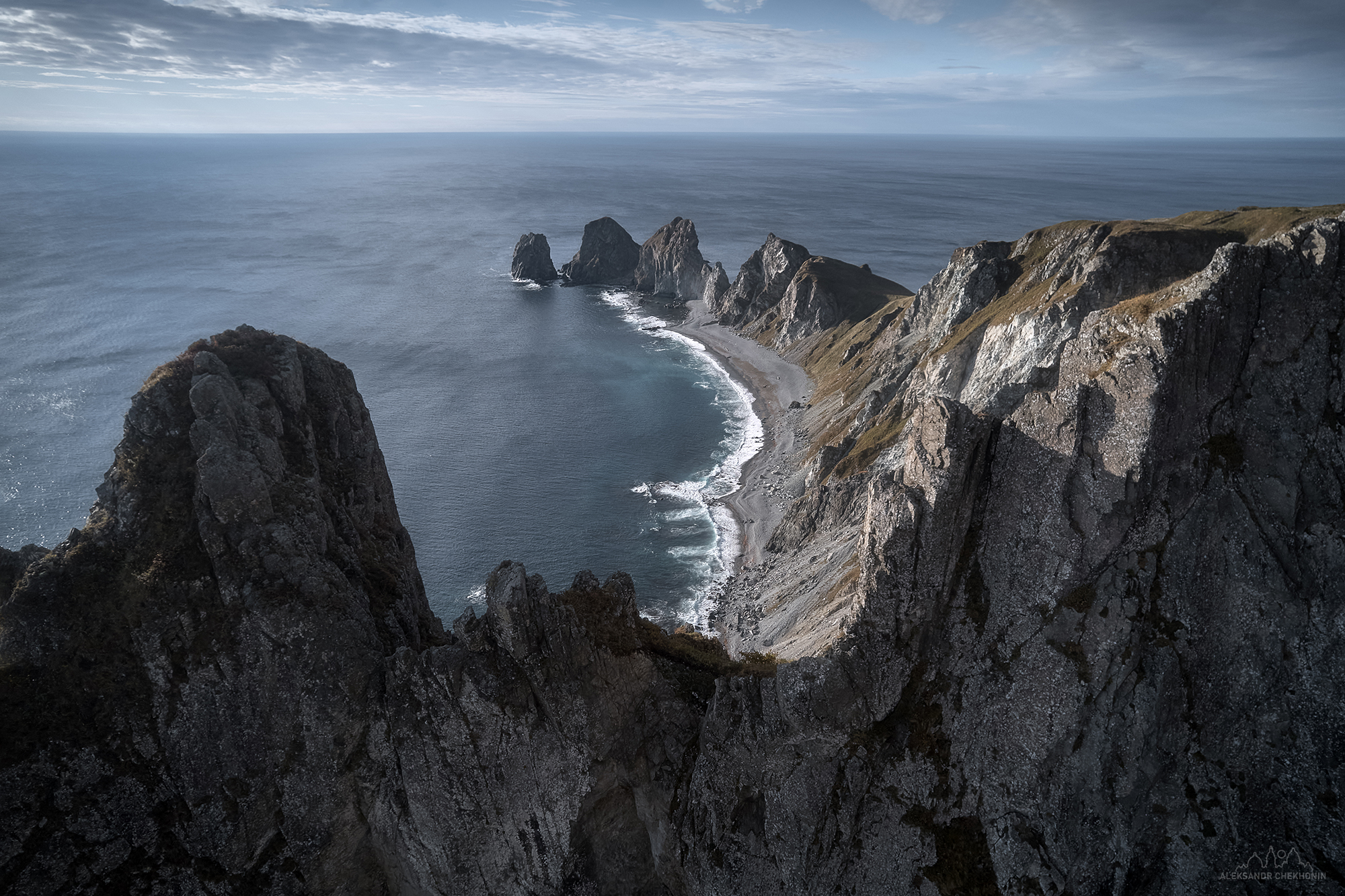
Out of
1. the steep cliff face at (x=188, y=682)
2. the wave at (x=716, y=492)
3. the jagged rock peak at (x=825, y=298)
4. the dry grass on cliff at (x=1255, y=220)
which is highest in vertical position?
the dry grass on cliff at (x=1255, y=220)

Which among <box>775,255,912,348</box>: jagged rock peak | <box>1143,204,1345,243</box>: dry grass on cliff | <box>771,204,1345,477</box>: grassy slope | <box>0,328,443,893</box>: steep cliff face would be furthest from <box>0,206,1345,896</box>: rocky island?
<box>775,255,912,348</box>: jagged rock peak

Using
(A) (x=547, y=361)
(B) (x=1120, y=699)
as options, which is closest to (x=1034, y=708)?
(B) (x=1120, y=699)

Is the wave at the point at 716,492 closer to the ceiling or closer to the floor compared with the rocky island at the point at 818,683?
closer to the floor

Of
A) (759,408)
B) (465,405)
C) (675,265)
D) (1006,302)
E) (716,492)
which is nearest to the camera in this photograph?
(1006,302)

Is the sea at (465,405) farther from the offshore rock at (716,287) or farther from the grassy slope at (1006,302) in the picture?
the grassy slope at (1006,302)

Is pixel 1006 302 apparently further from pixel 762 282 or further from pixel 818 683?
pixel 762 282

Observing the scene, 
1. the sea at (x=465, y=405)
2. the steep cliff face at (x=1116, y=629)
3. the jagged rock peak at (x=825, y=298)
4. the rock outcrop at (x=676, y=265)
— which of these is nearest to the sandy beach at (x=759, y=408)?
the sea at (x=465, y=405)

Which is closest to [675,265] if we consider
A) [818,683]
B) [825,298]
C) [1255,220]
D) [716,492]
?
[825,298]
